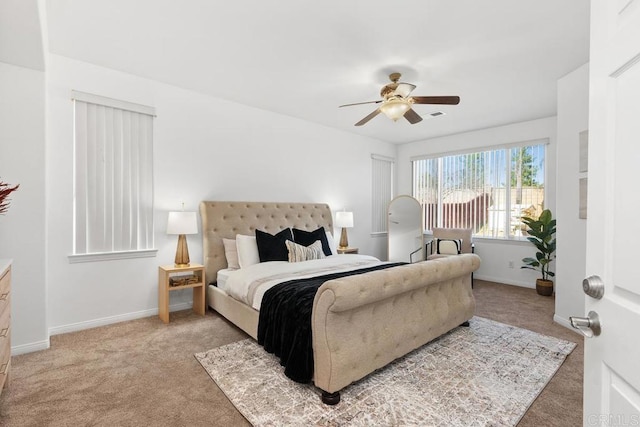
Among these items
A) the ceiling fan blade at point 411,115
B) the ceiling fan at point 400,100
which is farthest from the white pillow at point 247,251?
the ceiling fan blade at point 411,115

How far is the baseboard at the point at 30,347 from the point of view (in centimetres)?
259

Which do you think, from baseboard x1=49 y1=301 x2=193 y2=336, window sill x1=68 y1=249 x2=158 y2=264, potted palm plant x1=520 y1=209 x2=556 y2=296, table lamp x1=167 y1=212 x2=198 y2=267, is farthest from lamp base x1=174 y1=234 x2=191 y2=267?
potted palm plant x1=520 y1=209 x2=556 y2=296

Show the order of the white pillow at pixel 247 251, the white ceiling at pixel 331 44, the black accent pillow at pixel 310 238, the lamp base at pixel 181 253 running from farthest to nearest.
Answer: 1. the black accent pillow at pixel 310 238
2. the white pillow at pixel 247 251
3. the lamp base at pixel 181 253
4. the white ceiling at pixel 331 44

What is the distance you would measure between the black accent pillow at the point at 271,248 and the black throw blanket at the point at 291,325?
1.01 meters

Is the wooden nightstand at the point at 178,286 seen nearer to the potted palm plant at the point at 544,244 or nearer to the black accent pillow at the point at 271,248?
the black accent pillow at the point at 271,248

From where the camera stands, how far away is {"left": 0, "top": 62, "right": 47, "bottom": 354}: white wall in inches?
101

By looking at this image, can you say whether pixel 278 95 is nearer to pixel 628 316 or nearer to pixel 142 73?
pixel 142 73

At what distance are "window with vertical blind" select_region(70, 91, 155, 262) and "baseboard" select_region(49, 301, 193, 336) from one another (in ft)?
2.11

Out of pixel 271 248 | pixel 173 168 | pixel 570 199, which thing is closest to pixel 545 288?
pixel 570 199

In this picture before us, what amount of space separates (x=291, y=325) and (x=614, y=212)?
192 centimetres

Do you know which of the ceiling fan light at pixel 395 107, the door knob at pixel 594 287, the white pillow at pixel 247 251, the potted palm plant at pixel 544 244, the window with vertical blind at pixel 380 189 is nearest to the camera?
the door knob at pixel 594 287

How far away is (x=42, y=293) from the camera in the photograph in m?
2.71

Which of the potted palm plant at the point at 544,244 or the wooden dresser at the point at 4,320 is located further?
the potted palm plant at the point at 544,244

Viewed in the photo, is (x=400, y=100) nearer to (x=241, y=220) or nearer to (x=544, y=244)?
(x=241, y=220)
